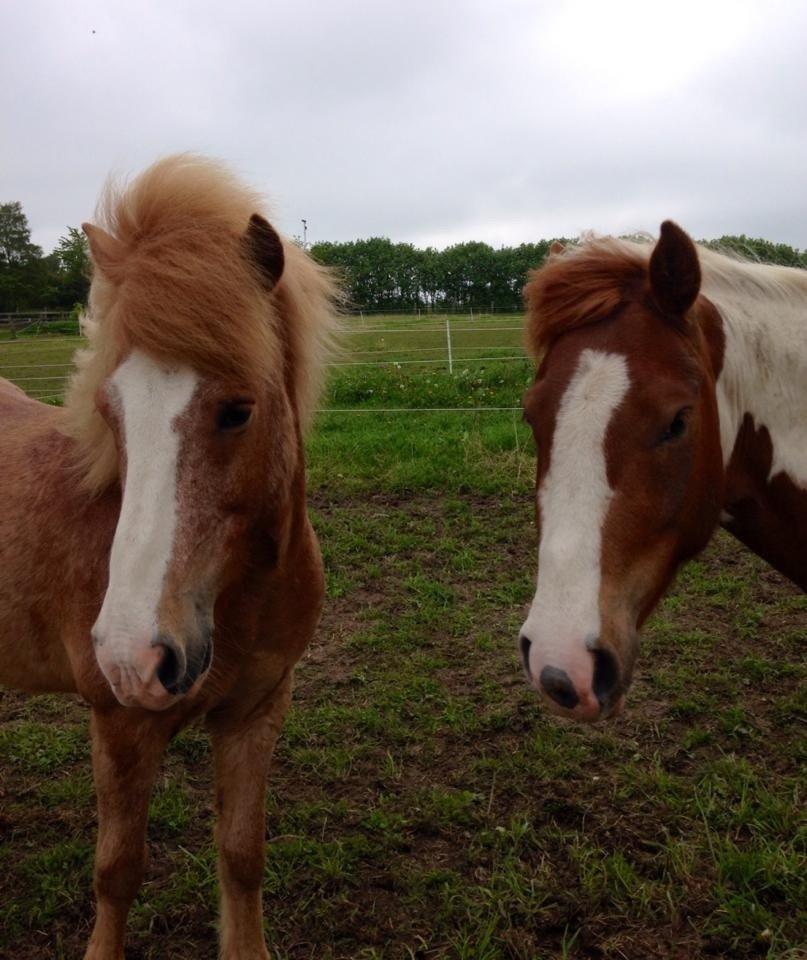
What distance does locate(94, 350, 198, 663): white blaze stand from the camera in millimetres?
1567

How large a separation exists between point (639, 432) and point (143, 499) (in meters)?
1.24

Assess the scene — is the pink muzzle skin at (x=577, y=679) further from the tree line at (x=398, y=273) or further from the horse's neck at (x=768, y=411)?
the tree line at (x=398, y=273)

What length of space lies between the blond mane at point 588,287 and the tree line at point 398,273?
45313 mm

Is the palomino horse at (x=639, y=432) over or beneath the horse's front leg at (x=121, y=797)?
over

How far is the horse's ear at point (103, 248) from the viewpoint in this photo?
199 centimetres

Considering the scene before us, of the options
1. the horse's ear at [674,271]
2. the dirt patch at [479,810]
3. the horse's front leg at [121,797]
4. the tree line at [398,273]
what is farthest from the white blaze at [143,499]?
the tree line at [398,273]

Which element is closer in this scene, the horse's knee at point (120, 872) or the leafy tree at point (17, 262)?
the horse's knee at point (120, 872)

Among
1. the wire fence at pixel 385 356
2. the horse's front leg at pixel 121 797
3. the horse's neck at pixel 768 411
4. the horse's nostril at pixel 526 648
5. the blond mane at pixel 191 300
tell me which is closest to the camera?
the horse's nostril at pixel 526 648

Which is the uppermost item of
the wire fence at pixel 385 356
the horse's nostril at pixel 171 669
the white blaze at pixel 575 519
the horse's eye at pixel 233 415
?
the wire fence at pixel 385 356

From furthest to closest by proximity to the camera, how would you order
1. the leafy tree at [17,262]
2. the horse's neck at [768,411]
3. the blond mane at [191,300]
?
the leafy tree at [17,262], the horse's neck at [768,411], the blond mane at [191,300]

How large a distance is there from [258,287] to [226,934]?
220 cm

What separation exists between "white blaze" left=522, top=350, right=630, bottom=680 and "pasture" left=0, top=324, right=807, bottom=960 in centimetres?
122

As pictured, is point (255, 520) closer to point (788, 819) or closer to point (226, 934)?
point (226, 934)

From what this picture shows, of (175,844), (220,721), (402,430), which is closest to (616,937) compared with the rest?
(220,721)
